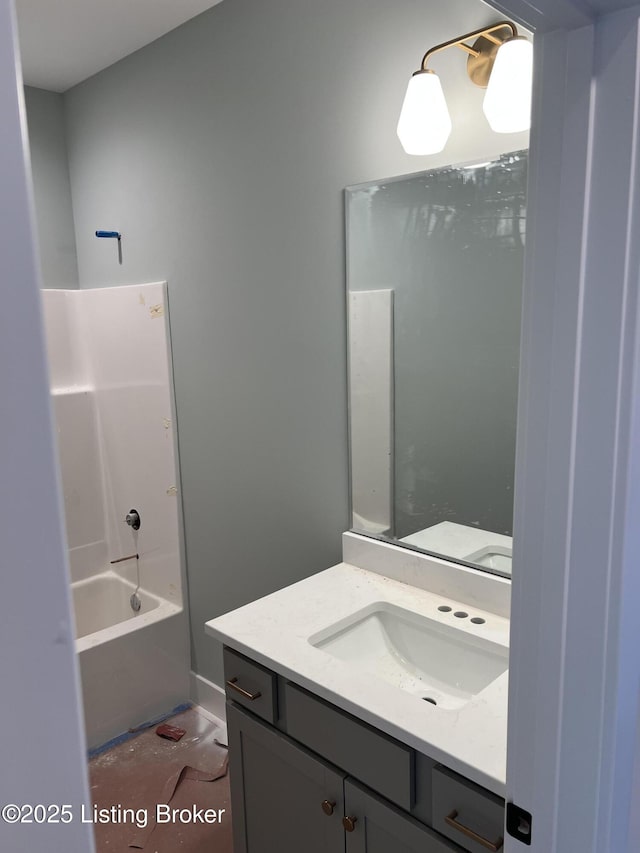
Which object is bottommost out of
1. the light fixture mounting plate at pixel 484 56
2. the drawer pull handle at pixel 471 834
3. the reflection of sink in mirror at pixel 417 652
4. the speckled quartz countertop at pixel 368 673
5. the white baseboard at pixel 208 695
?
the white baseboard at pixel 208 695

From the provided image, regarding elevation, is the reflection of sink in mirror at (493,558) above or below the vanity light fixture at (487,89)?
below

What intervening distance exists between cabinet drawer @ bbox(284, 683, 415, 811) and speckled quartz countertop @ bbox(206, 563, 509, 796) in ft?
0.11

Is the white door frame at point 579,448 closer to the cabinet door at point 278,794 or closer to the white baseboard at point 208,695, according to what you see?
the cabinet door at point 278,794

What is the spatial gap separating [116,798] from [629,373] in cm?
232

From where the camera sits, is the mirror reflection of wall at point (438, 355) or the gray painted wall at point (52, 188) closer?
the mirror reflection of wall at point (438, 355)

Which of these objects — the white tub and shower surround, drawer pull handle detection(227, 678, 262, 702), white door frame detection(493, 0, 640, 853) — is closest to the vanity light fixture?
white door frame detection(493, 0, 640, 853)

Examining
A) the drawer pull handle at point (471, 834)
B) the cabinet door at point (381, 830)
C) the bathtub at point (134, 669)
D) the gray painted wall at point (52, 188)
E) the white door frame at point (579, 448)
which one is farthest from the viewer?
the gray painted wall at point (52, 188)

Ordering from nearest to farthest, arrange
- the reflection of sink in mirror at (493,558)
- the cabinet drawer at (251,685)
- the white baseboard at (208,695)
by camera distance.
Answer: the cabinet drawer at (251,685) → the reflection of sink in mirror at (493,558) → the white baseboard at (208,695)

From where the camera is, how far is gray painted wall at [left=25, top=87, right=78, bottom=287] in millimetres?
2865

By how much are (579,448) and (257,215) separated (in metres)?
1.64

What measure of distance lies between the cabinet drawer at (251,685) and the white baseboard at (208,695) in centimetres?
107

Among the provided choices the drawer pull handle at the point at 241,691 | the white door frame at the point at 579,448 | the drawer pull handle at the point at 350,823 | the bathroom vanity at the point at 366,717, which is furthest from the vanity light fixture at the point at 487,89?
→ the drawer pull handle at the point at 350,823

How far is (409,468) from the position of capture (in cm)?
193

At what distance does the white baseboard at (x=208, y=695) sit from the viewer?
2.69 metres
